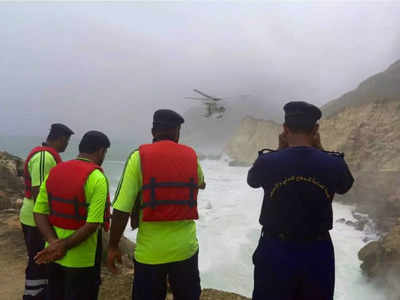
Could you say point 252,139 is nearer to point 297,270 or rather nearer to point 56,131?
point 56,131

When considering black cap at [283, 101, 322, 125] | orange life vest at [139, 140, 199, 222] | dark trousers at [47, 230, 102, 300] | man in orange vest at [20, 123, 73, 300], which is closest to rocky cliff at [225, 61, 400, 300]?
black cap at [283, 101, 322, 125]

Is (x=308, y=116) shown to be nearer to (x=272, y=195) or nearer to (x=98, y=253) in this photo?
(x=272, y=195)

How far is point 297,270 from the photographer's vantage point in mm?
1951

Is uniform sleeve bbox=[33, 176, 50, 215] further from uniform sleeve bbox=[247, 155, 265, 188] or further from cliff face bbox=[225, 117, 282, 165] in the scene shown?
cliff face bbox=[225, 117, 282, 165]

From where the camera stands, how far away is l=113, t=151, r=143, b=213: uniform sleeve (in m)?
2.20

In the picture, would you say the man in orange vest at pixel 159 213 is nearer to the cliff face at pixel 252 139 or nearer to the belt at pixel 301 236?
the belt at pixel 301 236

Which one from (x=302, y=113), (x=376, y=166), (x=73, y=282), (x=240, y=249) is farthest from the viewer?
(x=376, y=166)

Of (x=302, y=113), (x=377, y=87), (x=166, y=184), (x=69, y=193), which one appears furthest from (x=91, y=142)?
(x=377, y=87)

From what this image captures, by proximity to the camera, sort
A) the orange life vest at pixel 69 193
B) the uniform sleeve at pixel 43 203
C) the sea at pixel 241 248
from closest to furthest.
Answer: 1. the orange life vest at pixel 69 193
2. the uniform sleeve at pixel 43 203
3. the sea at pixel 241 248

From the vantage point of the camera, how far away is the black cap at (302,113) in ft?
6.82

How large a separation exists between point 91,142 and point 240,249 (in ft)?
36.2

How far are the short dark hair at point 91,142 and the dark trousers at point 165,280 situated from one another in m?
1.10

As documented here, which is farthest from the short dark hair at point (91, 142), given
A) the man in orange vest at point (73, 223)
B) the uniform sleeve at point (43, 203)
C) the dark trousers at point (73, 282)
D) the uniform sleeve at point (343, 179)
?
the uniform sleeve at point (343, 179)

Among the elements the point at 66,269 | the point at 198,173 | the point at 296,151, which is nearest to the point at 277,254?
the point at 296,151
